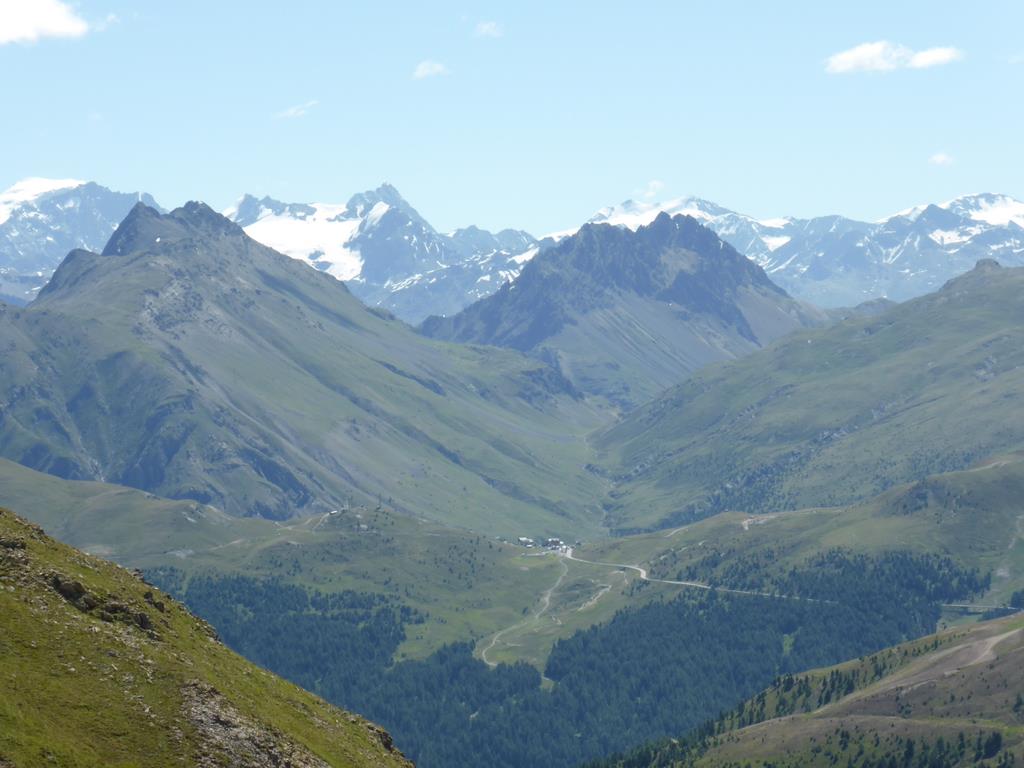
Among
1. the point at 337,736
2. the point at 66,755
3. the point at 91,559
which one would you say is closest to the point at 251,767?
the point at 66,755

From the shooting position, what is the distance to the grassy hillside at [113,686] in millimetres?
97000

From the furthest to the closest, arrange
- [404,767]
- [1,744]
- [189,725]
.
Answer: [404,767]
[189,725]
[1,744]

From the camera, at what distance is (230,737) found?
10525 centimetres

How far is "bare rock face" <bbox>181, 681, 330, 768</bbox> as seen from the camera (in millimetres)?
103125

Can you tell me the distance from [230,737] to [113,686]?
9.68 m

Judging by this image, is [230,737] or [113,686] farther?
[230,737]

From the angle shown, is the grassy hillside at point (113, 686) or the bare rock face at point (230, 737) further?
the bare rock face at point (230, 737)

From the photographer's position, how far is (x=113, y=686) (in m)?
104

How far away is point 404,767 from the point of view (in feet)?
449

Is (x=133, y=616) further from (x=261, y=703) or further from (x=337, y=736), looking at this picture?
(x=337, y=736)

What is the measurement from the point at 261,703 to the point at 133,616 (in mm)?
13604

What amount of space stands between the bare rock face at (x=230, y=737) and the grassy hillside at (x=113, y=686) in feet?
0.36

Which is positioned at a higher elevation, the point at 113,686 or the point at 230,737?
the point at 113,686

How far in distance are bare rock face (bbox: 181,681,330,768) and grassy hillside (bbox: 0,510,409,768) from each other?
11cm
